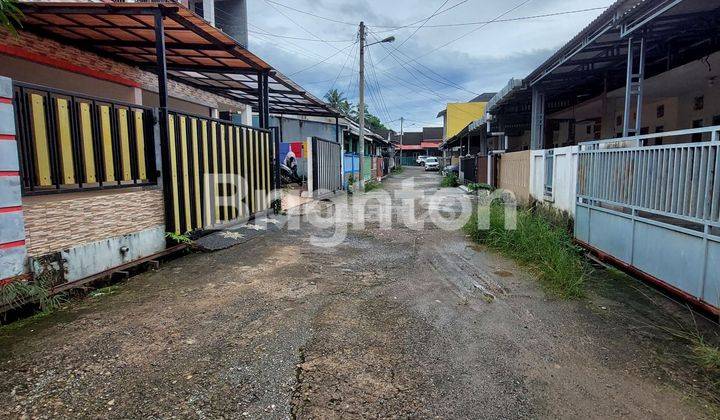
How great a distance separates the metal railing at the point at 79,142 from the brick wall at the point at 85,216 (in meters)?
0.14

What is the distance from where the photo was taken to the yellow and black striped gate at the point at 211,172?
5.34m

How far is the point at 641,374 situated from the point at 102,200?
5.13 meters

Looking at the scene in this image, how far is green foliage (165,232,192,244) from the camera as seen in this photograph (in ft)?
17.0

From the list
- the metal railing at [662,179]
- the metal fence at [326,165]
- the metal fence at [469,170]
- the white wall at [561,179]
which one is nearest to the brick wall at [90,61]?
the metal fence at [326,165]

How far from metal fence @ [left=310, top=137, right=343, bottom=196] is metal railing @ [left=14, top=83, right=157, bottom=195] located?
7350 millimetres

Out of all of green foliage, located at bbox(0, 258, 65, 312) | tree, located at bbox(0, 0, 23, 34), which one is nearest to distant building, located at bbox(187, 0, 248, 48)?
tree, located at bbox(0, 0, 23, 34)

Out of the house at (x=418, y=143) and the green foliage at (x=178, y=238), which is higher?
the house at (x=418, y=143)

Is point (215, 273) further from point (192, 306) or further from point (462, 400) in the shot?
point (462, 400)

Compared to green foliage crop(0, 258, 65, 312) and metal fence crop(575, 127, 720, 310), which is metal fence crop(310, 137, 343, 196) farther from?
green foliage crop(0, 258, 65, 312)

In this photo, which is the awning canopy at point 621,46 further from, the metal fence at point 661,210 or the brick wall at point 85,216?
the brick wall at point 85,216

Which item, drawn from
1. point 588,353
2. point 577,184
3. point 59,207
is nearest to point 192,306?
point 59,207

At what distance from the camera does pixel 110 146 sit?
14.6 ft

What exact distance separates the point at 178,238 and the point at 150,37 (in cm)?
356

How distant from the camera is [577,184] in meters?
6.07
